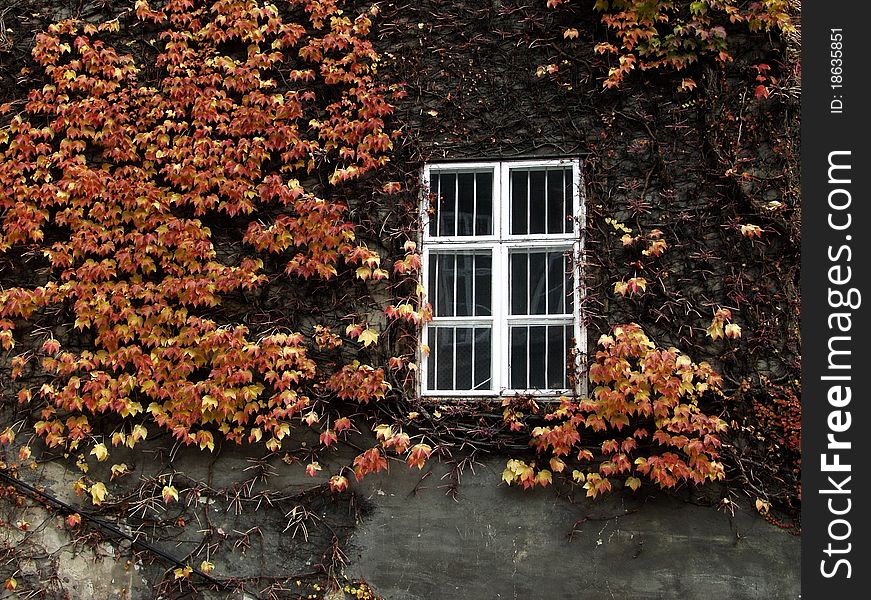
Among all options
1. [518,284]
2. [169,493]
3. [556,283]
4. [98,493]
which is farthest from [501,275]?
[98,493]

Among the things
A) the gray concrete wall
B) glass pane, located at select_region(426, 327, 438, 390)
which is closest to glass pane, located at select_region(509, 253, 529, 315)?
glass pane, located at select_region(426, 327, 438, 390)

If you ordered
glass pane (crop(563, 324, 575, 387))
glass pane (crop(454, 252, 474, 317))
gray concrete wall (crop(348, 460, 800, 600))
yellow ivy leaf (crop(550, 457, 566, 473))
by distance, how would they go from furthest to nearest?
glass pane (crop(454, 252, 474, 317))
glass pane (crop(563, 324, 575, 387))
yellow ivy leaf (crop(550, 457, 566, 473))
gray concrete wall (crop(348, 460, 800, 600))

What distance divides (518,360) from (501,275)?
0.61 m

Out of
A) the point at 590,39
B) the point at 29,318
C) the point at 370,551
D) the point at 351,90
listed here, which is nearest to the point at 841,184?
the point at 590,39

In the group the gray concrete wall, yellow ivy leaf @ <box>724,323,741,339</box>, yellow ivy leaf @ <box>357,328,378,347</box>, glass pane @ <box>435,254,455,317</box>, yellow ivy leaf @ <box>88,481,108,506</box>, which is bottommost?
the gray concrete wall

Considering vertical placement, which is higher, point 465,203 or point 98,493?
point 465,203

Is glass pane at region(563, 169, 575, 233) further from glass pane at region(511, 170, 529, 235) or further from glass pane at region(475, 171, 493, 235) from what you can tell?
glass pane at region(475, 171, 493, 235)

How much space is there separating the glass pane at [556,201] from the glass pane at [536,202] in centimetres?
4

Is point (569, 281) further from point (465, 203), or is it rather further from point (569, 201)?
point (465, 203)

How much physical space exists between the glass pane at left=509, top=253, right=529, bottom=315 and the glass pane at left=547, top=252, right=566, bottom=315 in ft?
0.53

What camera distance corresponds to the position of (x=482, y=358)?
6219 millimetres

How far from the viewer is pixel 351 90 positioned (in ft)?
21.3

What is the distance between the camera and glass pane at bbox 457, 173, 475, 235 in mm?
6379

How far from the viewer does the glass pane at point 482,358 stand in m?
6.18
